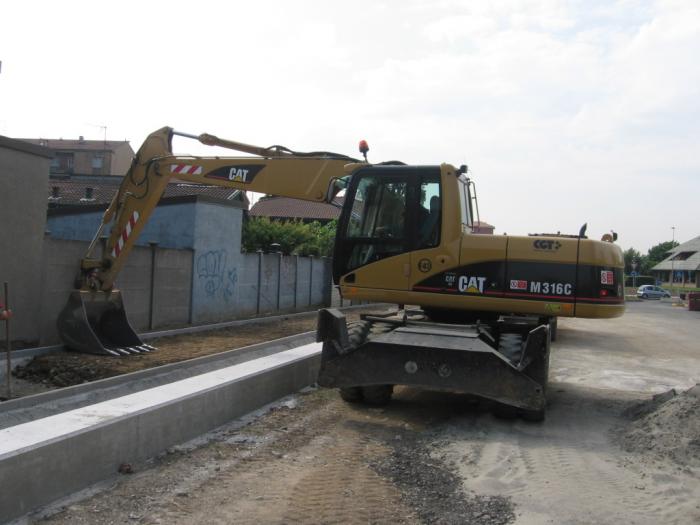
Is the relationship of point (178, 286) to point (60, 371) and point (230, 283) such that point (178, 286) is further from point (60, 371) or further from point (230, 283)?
point (60, 371)

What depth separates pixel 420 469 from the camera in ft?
17.7

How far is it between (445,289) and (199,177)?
4733 millimetres

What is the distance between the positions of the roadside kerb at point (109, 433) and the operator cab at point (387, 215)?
1902mm

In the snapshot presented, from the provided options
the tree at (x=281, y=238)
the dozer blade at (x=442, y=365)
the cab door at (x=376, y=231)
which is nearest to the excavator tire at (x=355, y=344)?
the dozer blade at (x=442, y=365)

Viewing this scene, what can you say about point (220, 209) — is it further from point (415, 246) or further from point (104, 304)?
point (415, 246)

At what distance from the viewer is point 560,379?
34.6 feet

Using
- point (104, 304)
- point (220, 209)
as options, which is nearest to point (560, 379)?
point (104, 304)

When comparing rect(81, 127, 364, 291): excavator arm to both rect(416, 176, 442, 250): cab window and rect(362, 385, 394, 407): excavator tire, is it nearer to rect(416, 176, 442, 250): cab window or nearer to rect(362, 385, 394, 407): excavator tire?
rect(416, 176, 442, 250): cab window

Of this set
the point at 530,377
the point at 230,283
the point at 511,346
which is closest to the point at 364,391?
the point at 511,346

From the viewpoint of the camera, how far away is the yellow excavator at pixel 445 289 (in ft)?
22.5

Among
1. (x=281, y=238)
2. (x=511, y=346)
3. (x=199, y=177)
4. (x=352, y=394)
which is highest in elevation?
(x=199, y=177)

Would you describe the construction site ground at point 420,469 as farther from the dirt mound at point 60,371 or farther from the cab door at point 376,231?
the dirt mound at point 60,371

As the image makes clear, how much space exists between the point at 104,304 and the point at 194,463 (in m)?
6.84

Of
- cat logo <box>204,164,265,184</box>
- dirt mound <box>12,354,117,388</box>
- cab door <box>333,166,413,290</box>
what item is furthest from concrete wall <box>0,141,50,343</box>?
cab door <box>333,166,413,290</box>
